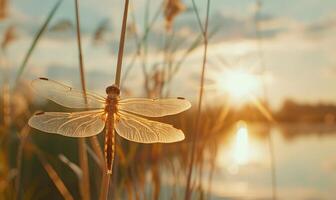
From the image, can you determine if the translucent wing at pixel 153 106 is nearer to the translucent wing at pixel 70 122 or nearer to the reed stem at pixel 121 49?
the translucent wing at pixel 70 122

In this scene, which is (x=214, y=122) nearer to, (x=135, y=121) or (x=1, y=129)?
(x=135, y=121)

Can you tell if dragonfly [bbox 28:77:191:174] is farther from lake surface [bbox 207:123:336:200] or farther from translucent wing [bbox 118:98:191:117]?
lake surface [bbox 207:123:336:200]

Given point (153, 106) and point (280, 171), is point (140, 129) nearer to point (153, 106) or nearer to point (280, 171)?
point (153, 106)

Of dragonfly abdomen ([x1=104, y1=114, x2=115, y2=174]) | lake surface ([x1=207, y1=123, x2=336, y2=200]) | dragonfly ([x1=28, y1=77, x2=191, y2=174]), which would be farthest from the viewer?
lake surface ([x1=207, y1=123, x2=336, y2=200])

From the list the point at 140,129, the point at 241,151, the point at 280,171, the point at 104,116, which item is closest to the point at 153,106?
the point at 140,129

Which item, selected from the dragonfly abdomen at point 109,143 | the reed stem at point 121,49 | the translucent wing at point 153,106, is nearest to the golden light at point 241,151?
the translucent wing at point 153,106

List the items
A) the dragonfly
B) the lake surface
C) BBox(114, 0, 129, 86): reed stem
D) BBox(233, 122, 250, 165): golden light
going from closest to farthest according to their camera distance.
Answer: BBox(114, 0, 129, 86): reed stem, the dragonfly, the lake surface, BBox(233, 122, 250, 165): golden light

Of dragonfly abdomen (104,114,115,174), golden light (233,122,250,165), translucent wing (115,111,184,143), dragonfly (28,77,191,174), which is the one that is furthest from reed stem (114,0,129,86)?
golden light (233,122,250,165)

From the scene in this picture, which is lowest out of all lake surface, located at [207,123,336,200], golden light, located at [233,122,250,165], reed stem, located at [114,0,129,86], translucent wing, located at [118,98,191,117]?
golden light, located at [233,122,250,165]
